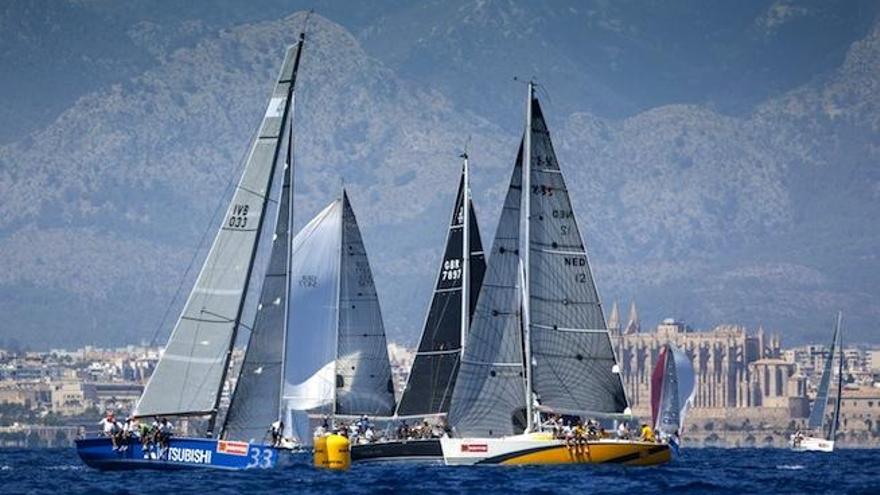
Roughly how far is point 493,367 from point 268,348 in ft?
19.8

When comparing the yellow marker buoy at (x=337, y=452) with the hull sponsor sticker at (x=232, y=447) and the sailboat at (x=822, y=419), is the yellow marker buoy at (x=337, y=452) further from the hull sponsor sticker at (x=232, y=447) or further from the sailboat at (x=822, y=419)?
the sailboat at (x=822, y=419)

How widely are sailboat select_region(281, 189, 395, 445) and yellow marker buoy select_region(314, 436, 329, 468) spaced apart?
8078 millimetres

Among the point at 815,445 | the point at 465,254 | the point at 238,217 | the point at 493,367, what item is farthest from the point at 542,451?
the point at 815,445

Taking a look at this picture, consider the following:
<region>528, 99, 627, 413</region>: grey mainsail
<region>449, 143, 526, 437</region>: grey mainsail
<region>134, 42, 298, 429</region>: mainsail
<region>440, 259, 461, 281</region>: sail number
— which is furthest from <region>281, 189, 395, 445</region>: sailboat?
<region>134, 42, 298, 429</region>: mainsail

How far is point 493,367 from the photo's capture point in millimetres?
75625

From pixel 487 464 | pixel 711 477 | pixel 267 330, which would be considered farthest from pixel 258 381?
pixel 711 477

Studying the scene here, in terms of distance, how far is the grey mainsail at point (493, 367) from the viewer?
2977 inches

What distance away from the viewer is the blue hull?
72.4m

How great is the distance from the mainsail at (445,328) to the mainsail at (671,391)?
A: 23160mm

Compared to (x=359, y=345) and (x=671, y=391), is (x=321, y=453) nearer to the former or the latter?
(x=359, y=345)

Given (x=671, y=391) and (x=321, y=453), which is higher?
(x=671, y=391)

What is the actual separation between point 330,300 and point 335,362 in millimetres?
1928

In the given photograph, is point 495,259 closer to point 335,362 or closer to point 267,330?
point 267,330

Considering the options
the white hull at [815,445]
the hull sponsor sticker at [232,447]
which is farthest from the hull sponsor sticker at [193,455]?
the white hull at [815,445]
